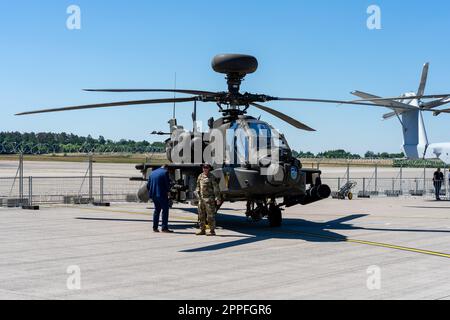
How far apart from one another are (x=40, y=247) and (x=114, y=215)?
7.36 meters

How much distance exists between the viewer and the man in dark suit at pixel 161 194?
1511 centimetres

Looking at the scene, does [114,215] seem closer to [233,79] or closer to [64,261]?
[233,79]

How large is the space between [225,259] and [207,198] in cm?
365

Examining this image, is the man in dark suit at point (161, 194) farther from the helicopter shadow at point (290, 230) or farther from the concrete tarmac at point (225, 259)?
the helicopter shadow at point (290, 230)

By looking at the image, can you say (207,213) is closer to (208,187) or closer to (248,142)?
(208,187)

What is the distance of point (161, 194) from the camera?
1513 centimetres

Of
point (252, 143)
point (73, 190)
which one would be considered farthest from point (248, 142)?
point (73, 190)

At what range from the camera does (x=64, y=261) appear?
1057 centimetres

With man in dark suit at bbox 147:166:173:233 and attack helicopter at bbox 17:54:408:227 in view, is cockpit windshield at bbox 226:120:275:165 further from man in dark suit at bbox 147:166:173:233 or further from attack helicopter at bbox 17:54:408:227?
man in dark suit at bbox 147:166:173:233

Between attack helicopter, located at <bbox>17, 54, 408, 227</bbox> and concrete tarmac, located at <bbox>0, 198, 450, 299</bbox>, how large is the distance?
976 millimetres

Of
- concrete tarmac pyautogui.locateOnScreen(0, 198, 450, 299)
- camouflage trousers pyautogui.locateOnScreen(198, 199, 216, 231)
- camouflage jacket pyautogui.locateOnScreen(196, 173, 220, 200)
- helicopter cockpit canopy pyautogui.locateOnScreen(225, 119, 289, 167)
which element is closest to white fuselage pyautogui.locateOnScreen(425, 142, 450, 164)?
concrete tarmac pyautogui.locateOnScreen(0, 198, 450, 299)

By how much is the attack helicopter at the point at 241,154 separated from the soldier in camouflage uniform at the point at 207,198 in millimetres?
351

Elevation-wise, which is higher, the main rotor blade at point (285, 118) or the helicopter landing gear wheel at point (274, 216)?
the main rotor blade at point (285, 118)

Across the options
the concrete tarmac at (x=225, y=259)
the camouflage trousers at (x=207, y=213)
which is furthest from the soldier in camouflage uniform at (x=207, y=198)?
the concrete tarmac at (x=225, y=259)
